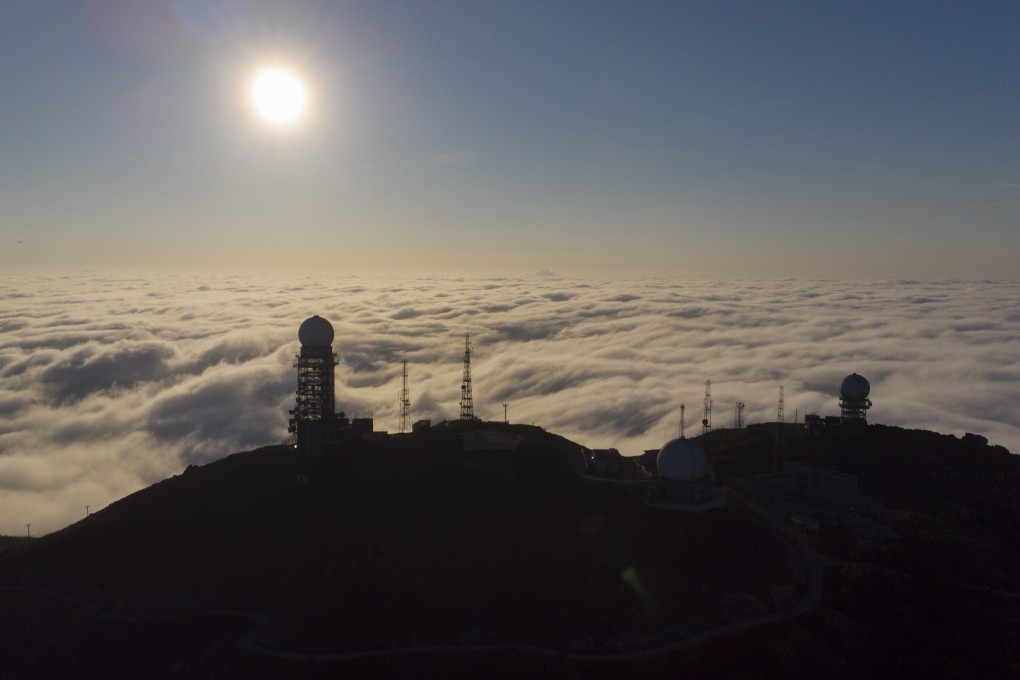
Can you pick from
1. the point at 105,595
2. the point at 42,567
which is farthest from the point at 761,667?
the point at 42,567

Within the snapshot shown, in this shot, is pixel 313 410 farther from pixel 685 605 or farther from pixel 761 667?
pixel 761 667

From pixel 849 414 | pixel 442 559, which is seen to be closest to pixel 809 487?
pixel 849 414

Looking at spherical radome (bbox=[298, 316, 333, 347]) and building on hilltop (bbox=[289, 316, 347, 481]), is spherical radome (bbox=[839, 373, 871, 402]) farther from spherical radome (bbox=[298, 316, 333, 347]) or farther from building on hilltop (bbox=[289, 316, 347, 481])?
spherical radome (bbox=[298, 316, 333, 347])

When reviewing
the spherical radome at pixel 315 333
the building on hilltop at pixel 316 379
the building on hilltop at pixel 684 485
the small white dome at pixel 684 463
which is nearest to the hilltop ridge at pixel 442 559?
the building on hilltop at pixel 684 485

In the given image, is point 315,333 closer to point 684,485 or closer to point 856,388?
point 684,485

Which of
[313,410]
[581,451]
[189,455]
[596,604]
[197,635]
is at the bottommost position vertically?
[189,455]
